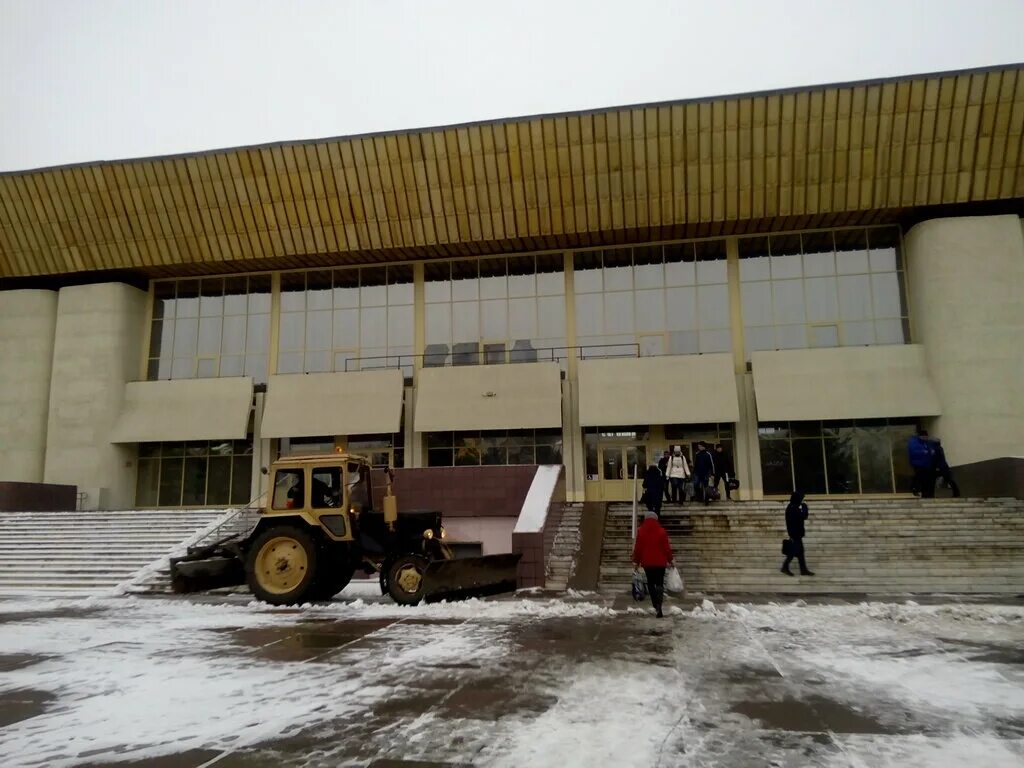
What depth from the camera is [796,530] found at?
14148mm

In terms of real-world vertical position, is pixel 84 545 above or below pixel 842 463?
below

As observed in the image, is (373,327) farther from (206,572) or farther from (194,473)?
(206,572)

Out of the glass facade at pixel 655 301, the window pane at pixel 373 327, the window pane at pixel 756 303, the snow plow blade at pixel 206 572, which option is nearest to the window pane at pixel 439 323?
the window pane at pixel 373 327

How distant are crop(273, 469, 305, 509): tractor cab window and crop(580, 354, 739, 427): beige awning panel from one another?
13869mm

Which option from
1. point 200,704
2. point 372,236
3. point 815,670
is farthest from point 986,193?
point 200,704

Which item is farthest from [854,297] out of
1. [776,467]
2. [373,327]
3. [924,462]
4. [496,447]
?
[373,327]

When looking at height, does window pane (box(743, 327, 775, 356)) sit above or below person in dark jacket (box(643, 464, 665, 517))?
above

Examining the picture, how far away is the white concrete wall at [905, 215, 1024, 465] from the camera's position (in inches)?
878

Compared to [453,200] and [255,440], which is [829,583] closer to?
[453,200]

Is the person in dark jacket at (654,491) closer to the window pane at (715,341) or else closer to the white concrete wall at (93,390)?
the window pane at (715,341)

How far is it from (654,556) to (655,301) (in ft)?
55.0

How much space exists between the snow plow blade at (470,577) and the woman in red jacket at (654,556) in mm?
2703

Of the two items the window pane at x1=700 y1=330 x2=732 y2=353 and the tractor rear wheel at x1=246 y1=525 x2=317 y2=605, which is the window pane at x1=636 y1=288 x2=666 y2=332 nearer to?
the window pane at x1=700 y1=330 x2=732 y2=353

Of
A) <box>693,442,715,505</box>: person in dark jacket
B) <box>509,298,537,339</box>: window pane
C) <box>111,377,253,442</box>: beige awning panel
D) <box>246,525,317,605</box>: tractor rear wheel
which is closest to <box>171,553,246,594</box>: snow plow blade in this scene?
<box>246,525,317,605</box>: tractor rear wheel
